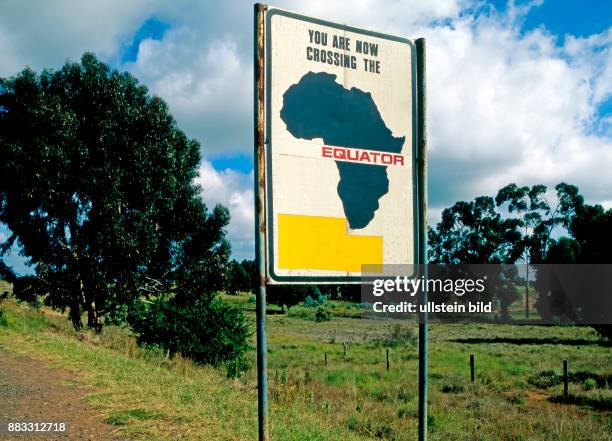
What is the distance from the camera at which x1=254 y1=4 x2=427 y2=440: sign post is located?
3906mm

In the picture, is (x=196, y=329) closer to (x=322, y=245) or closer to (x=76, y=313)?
(x=76, y=313)

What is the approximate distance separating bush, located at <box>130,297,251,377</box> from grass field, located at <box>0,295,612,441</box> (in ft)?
3.05

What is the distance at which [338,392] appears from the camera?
50.9ft

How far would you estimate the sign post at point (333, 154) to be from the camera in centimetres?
391

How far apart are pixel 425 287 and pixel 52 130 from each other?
1597 cm

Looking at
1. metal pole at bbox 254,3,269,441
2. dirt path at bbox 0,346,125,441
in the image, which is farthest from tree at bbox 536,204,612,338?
metal pole at bbox 254,3,269,441

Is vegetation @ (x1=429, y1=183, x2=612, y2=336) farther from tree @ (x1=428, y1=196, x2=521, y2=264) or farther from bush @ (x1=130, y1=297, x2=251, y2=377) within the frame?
bush @ (x1=130, y1=297, x2=251, y2=377)

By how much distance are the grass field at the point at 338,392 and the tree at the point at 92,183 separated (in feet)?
6.77

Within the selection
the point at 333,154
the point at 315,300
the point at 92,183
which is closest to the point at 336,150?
the point at 333,154

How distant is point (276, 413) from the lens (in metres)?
8.51

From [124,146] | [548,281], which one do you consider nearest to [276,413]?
[124,146]

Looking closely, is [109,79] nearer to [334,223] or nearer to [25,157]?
[25,157]

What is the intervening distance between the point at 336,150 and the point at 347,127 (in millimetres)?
214

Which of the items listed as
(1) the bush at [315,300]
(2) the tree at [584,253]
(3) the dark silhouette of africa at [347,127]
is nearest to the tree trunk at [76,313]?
(3) the dark silhouette of africa at [347,127]
